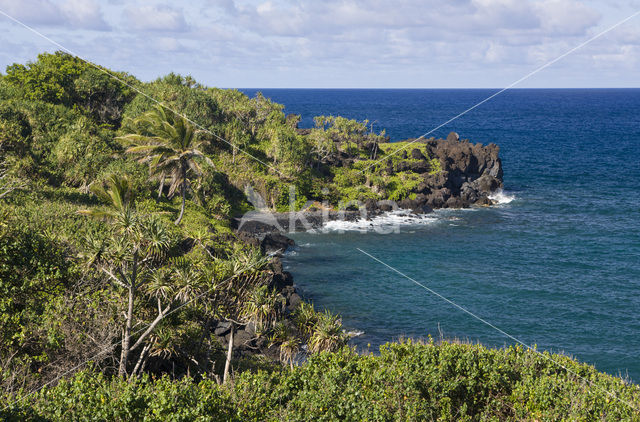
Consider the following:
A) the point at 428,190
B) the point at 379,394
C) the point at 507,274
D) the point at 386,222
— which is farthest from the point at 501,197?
the point at 379,394

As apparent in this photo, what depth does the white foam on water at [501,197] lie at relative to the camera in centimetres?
8316

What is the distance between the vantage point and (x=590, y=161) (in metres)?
122

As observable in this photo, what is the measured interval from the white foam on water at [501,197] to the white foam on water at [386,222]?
1510 centimetres

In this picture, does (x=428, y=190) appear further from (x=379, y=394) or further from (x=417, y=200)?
(x=379, y=394)

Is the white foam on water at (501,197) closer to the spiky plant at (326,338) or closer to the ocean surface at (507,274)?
the ocean surface at (507,274)

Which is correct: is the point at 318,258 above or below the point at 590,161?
below

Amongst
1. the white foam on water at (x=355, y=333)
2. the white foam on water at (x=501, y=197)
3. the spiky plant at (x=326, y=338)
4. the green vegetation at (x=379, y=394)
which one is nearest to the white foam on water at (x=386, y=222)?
the white foam on water at (x=501, y=197)

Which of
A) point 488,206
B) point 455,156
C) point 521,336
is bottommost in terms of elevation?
point 521,336

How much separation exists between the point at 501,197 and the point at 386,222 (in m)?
26.4

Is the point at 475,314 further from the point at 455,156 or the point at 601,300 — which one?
the point at 455,156

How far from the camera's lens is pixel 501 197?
3391 inches

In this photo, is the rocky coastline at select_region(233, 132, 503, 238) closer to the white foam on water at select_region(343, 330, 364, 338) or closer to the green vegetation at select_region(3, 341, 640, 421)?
the white foam on water at select_region(343, 330, 364, 338)

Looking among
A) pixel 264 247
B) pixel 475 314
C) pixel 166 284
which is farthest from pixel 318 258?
pixel 166 284

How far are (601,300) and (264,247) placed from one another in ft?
112
